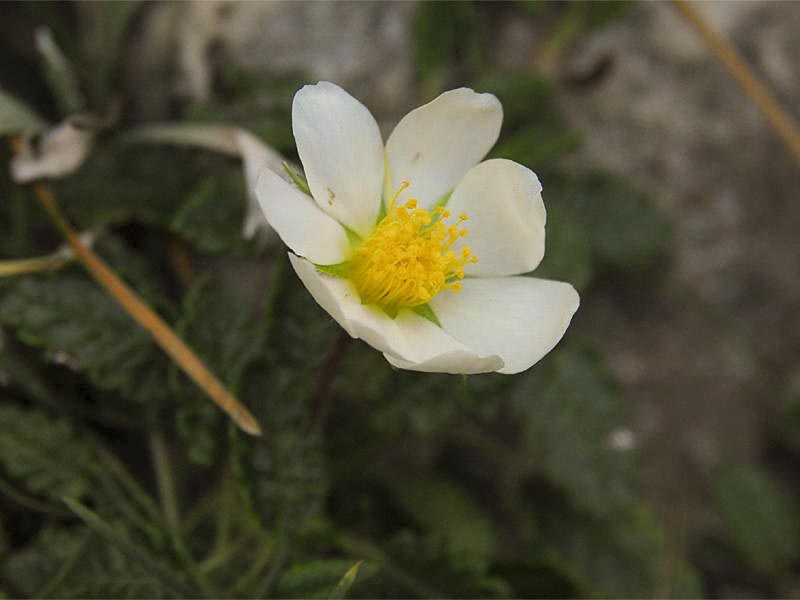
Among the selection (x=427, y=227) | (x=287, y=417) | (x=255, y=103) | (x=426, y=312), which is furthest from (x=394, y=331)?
(x=255, y=103)

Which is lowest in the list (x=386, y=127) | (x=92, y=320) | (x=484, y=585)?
(x=484, y=585)

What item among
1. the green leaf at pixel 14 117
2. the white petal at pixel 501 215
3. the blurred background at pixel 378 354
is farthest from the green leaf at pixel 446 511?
the green leaf at pixel 14 117

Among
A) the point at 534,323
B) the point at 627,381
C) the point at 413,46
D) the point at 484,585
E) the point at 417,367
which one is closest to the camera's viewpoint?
the point at 417,367

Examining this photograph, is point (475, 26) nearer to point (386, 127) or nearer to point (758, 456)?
point (386, 127)

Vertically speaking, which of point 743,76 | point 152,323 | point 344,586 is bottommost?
point 743,76

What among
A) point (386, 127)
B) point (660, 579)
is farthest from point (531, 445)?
point (386, 127)

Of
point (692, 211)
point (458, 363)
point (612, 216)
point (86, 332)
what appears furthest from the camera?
point (692, 211)

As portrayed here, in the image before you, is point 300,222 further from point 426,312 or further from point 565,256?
point 565,256

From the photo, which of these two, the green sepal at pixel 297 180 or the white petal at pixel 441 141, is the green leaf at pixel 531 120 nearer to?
the white petal at pixel 441 141
